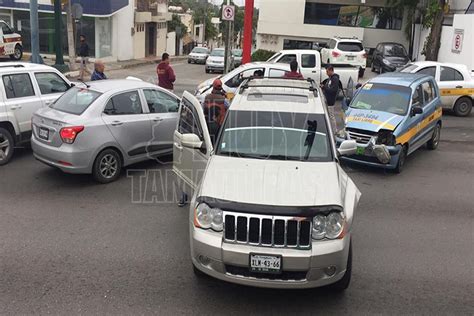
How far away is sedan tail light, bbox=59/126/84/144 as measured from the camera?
8.14 metres

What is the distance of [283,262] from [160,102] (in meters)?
5.70

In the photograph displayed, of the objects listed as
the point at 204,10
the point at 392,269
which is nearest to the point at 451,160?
the point at 392,269

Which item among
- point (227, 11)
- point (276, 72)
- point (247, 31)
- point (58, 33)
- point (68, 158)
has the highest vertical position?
point (227, 11)

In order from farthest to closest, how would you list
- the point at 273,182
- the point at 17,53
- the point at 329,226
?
the point at 17,53
the point at 273,182
the point at 329,226

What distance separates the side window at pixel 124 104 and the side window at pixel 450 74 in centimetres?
1095

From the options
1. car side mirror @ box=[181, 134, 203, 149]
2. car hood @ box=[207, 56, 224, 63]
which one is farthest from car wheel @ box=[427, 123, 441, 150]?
car hood @ box=[207, 56, 224, 63]

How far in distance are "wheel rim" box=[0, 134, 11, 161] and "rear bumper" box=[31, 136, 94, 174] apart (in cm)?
148

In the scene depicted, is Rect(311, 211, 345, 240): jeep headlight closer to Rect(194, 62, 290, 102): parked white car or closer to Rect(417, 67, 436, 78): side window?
Rect(194, 62, 290, 102): parked white car

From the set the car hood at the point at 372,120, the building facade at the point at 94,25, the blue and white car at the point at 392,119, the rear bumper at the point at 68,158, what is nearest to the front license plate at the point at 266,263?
the rear bumper at the point at 68,158

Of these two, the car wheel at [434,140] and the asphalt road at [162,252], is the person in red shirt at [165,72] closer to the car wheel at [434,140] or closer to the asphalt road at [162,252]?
the asphalt road at [162,252]

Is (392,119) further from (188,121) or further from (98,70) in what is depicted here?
(98,70)

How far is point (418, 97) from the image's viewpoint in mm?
10797

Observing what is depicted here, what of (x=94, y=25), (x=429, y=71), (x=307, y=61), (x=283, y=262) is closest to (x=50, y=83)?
(x=283, y=262)

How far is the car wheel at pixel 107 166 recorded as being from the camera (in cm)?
855
